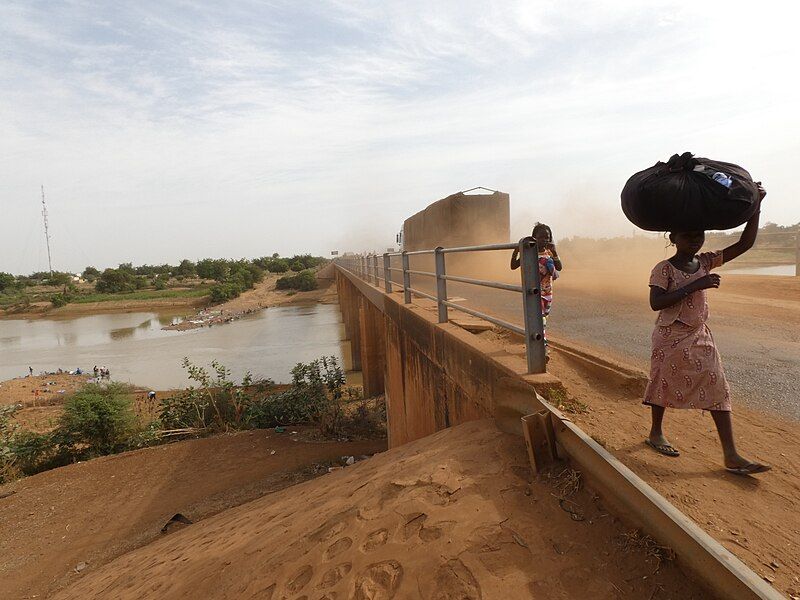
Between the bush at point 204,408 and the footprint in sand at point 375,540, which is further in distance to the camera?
the bush at point 204,408

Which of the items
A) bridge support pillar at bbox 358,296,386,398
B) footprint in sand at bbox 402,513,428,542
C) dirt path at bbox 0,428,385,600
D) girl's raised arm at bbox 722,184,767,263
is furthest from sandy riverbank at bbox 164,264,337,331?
girl's raised arm at bbox 722,184,767,263

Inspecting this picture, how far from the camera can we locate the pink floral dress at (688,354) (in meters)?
2.32

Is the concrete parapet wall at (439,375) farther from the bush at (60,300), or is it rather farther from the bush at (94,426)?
the bush at (60,300)

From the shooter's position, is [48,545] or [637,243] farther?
[637,243]

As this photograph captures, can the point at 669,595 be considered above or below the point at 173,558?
above

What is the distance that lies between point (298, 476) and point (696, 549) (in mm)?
7305

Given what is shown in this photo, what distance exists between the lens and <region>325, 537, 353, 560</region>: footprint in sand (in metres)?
2.22

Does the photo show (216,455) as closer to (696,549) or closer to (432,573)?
(432,573)

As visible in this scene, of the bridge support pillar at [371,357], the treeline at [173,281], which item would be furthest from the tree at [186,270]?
the bridge support pillar at [371,357]

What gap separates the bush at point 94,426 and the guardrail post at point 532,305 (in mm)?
10983

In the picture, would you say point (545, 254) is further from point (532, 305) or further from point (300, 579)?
point (300, 579)

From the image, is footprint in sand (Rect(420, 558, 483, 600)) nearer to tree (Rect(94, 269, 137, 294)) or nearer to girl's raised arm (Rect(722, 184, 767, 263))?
girl's raised arm (Rect(722, 184, 767, 263))

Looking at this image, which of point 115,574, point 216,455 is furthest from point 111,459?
point 115,574

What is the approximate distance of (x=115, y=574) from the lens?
4328mm
